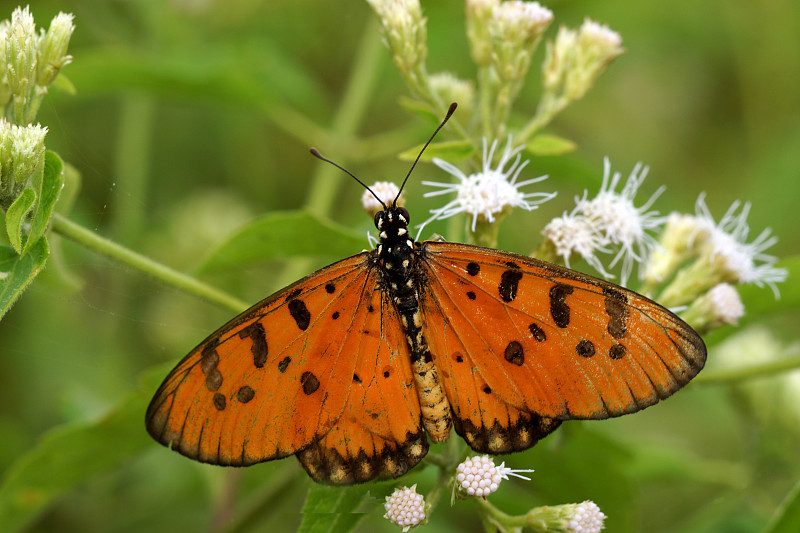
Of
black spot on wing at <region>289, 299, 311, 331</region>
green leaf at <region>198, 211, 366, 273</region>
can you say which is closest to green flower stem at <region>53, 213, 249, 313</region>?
green leaf at <region>198, 211, 366, 273</region>

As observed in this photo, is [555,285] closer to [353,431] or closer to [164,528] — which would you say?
[353,431]

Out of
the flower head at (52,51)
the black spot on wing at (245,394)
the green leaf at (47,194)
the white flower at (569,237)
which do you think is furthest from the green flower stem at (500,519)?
the flower head at (52,51)

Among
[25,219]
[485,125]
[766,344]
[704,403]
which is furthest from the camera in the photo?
[704,403]

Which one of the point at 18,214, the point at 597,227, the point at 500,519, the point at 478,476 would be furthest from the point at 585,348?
the point at 18,214

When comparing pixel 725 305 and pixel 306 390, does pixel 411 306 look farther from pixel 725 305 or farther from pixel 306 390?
pixel 725 305

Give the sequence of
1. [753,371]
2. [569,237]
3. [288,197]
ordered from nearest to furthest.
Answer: [569,237] < [753,371] < [288,197]

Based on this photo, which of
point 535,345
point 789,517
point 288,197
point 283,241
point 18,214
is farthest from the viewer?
point 288,197

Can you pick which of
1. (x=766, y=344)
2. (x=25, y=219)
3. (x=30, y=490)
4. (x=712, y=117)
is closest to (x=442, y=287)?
(x=25, y=219)
